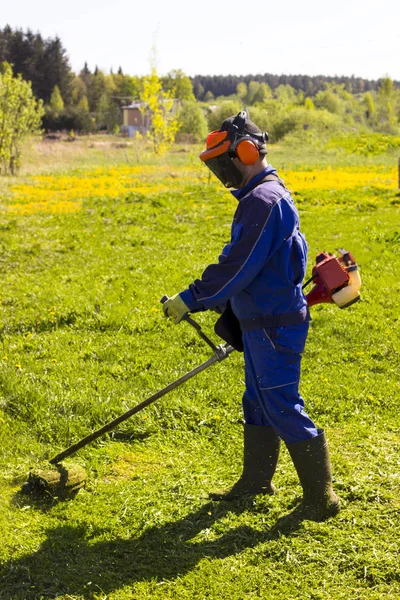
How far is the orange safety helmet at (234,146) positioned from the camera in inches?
140

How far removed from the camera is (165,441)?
481cm

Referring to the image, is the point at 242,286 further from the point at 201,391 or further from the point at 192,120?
the point at 192,120

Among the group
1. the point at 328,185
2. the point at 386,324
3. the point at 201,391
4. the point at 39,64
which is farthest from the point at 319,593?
the point at 39,64

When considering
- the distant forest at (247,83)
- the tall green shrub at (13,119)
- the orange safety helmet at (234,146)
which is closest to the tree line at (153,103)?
the tall green shrub at (13,119)

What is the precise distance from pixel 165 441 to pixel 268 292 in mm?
1741

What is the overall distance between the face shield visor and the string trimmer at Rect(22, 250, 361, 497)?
26.8 inches

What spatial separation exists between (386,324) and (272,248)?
4.08m

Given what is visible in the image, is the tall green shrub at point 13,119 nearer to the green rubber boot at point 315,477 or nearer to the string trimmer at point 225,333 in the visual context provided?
the string trimmer at point 225,333

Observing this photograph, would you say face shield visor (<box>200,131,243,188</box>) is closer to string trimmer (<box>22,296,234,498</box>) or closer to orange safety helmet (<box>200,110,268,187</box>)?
orange safety helmet (<box>200,110,268,187</box>)

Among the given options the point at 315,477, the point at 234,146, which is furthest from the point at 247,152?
the point at 315,477

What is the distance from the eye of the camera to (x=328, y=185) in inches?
731

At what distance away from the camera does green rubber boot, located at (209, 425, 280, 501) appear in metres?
3.93

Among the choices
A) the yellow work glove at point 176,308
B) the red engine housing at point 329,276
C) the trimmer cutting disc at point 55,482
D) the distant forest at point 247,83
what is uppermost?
the distant forest at point 247,83

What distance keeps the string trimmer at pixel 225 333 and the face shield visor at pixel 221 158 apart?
68cm
